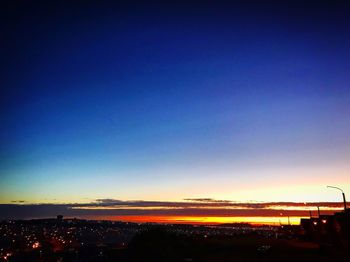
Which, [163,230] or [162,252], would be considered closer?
[162,252]

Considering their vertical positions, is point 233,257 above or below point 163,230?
below

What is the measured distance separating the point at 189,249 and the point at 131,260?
10516 mm

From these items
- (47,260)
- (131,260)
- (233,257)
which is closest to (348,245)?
(233,257)

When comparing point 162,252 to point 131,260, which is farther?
point 131,260

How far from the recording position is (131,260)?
52.8 metres

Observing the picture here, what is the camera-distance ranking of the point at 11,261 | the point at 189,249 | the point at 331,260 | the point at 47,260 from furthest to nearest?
the point at 11,261 < the point at 47,260 < the point at 189,249 < the point at 331,260

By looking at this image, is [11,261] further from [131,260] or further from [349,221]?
[349,221]

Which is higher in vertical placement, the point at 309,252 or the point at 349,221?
the point at 349,221

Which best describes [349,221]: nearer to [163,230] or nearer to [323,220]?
[323,220]

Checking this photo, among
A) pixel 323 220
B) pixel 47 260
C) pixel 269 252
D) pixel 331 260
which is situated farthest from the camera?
pixel 47 260

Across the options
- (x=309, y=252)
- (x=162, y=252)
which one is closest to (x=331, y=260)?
(x=309, y=252)

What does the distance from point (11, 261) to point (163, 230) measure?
8435 centimetres

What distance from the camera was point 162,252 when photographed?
48688mm

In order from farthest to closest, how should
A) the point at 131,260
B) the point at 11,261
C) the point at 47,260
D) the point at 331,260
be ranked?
1. the point at 11,261
2. the point at 47,260
3. the point at 131,260
4. the point at 331,260
